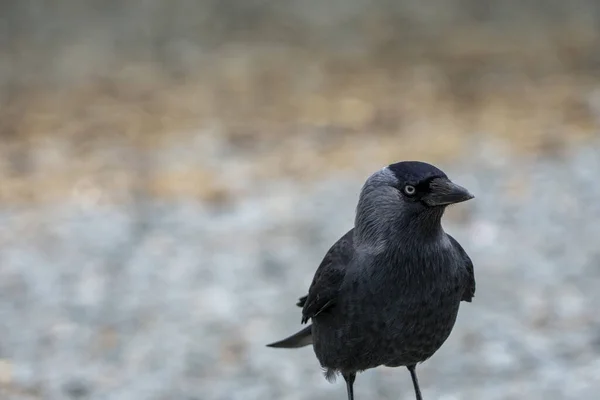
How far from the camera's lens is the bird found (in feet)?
13.0

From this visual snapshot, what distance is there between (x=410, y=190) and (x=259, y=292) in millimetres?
4711

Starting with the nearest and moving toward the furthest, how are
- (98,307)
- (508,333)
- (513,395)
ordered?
(513,395)
(508,333)
(98,307)

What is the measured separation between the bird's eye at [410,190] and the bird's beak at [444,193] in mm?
56

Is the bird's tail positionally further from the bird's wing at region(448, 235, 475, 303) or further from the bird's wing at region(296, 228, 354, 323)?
the bird's wing at region(448, 235, 475, 303)

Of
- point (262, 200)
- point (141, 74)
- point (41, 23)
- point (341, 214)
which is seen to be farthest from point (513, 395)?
point (41, 23)

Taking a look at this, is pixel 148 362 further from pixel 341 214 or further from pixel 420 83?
pixel 420 83

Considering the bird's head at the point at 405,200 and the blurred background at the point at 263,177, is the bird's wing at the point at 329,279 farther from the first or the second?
the blurred background at the point at 263,177

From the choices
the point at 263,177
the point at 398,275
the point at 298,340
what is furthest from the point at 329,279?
the point at 263,177

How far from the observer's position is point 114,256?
9.12 meters

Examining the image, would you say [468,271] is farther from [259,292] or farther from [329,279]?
[259,292]

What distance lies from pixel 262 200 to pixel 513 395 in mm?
3811

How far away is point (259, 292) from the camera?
8.55 meters

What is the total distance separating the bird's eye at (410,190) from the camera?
13.0 ft

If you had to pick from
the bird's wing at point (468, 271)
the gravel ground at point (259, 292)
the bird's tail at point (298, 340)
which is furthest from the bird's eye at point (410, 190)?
the gravel ground at point (259, 292)
